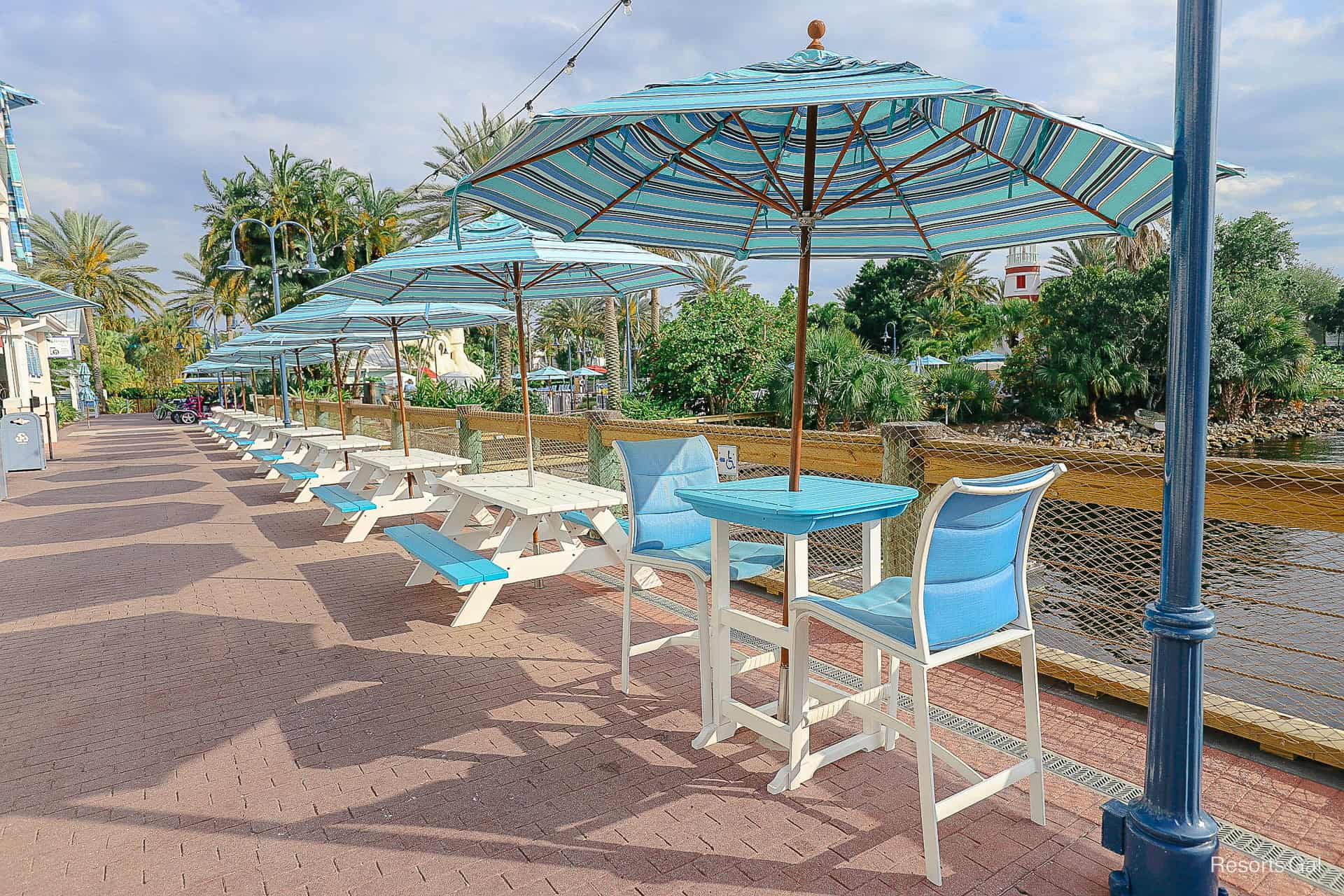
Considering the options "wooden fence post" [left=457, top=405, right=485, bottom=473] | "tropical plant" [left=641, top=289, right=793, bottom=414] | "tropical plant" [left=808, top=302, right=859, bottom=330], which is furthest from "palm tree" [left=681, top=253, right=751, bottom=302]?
"wooden fence post" [left=457, top=405, right=485, bottom=473]

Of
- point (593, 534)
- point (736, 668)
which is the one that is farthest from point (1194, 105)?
point (593, 534)

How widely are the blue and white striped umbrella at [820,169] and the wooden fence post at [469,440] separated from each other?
214 inches

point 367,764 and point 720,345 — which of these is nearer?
point 367,764

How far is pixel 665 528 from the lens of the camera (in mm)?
3818

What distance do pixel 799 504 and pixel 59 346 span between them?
3537 cm

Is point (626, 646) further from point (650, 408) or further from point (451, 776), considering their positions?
point (650, 408)

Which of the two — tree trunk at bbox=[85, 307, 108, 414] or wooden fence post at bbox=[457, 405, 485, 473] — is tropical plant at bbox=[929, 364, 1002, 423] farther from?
tree trunk at bbox=[85, 307, 108, 414]

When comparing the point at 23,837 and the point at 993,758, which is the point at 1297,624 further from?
the point at 23,837

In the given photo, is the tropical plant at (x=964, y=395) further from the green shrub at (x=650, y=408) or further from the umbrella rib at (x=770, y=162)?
the umbrella rib at (x=770, y=162)

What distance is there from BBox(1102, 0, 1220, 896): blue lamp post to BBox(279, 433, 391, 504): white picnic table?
27.8ft

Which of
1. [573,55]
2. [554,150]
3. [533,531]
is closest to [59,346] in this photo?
[573,55]

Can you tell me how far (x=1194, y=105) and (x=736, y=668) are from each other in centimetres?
254

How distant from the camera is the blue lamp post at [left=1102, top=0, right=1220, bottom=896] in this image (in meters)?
2.07

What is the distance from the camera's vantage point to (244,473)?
1411cm
